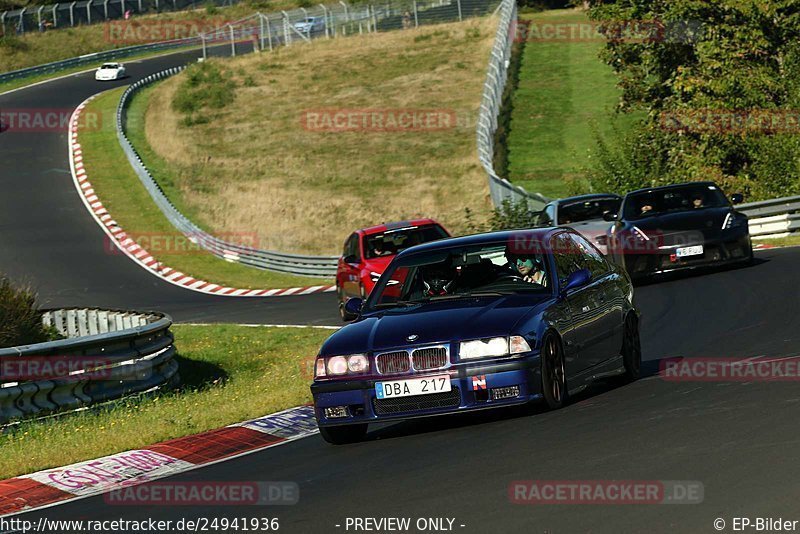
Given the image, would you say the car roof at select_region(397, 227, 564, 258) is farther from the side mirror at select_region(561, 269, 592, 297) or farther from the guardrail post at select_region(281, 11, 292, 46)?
the guardrail post at select_region(281, 11, 292, 46)

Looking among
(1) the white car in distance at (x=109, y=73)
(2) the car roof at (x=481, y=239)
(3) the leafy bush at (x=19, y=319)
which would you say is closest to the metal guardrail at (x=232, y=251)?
(3) the leafy bush at (x=19, y=319)

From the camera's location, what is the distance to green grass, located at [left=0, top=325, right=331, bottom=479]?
1109 cm

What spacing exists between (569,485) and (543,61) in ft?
203

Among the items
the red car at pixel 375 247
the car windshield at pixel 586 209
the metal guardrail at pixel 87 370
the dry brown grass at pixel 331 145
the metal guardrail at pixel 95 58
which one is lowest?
the dry brown grass at pixel 331 145

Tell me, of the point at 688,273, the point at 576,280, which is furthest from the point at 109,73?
the point at 576,280

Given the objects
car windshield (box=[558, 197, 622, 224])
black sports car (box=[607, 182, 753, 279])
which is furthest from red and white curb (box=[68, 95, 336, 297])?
A: black sports car (box=[607, 182, 753, 279])

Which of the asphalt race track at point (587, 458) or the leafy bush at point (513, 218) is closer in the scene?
the asphalt race track at point (587, 458)

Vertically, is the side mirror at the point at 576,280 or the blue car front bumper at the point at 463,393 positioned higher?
the side mirror at the point at 576,280

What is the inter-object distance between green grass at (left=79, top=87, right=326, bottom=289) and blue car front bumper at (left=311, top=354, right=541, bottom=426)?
82.5 ft

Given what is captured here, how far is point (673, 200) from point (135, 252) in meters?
22.0

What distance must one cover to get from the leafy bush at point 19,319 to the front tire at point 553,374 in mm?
8632

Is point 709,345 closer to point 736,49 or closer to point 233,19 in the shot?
point 736,49

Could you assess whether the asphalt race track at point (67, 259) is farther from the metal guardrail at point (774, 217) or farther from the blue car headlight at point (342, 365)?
the blue car headlight at point (342, 365)

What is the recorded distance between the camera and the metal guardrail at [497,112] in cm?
3412
